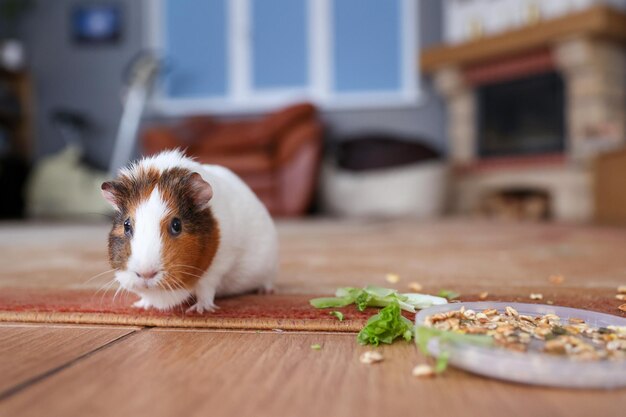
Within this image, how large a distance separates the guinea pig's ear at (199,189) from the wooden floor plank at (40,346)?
0.71 feet

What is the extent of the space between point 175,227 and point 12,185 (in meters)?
6.03

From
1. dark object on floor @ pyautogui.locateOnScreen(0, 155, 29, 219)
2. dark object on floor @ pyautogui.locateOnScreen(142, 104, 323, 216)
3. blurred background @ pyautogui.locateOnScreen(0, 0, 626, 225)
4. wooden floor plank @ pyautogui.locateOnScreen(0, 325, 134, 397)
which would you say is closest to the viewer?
wooden floor plank @ pyautogui.locateOnScreen(0, 325, 134, 397)

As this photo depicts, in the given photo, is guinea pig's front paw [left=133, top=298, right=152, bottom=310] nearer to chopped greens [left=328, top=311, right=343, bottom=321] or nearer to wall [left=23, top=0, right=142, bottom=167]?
chopped greens [left=328, top=311, right=343, bottom=321]

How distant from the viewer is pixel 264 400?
531 mm

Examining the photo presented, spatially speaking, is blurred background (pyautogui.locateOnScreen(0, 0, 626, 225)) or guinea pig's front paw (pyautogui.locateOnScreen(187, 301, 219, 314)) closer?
guinea pig's front paw (pyautogui.locateOnScreen(187, 301, 219, 314))

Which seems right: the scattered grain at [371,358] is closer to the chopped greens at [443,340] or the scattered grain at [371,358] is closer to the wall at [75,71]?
the chopped greens at [443,340]

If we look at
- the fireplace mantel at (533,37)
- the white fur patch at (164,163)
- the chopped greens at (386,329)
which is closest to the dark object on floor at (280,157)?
the fireplace mantel at (533,37)

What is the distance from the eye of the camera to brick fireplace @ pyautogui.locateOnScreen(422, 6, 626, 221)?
14.8ft

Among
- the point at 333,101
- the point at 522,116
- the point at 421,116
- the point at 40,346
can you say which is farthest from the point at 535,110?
the point at 40,346

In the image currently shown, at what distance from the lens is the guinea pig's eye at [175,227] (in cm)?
81

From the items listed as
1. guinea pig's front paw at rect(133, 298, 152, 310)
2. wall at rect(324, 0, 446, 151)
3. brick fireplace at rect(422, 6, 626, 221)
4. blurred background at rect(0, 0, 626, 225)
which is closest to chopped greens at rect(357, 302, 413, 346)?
guinea pig's front paw at rect(133, 298, 152, 310)

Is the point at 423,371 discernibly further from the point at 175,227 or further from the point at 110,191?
the point at 110,191

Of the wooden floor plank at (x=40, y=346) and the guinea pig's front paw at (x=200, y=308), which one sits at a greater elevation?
the guinea pig's front paw at (x=200, y=308)

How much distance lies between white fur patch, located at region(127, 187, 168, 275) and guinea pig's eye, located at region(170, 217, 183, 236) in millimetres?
17
